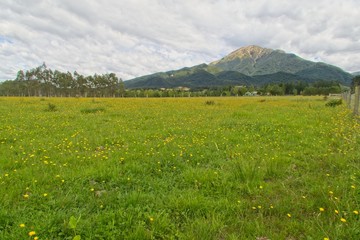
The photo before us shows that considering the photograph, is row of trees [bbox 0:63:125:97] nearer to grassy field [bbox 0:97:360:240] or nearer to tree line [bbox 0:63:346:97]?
tree line [bbox 0:63:346:97]

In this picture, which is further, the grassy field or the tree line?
the tree line

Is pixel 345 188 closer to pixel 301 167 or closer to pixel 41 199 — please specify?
pixel 301 167

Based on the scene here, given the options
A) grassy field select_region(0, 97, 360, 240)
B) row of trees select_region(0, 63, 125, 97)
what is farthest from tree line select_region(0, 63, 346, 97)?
grassy field select_region(0, 97, 360, 240)

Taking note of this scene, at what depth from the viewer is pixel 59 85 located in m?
125

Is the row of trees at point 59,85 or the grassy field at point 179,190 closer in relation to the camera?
the grassy field at point 179,190

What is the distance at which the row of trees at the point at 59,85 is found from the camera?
119 meters

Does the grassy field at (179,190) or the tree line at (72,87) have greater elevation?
the tree line at (72,87)

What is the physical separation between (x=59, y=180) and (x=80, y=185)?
55 centimetres

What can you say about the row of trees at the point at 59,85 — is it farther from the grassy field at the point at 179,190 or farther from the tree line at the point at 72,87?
the grassy field at the point at 179,190

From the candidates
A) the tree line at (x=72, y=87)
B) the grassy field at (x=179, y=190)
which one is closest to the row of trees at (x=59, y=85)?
the tree line at (x=72, y=87)

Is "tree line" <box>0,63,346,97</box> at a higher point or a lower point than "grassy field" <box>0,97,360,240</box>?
higher

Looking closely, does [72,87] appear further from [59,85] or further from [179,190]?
[179,190]

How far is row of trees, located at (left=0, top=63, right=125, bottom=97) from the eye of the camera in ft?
391

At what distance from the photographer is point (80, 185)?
185 inches
